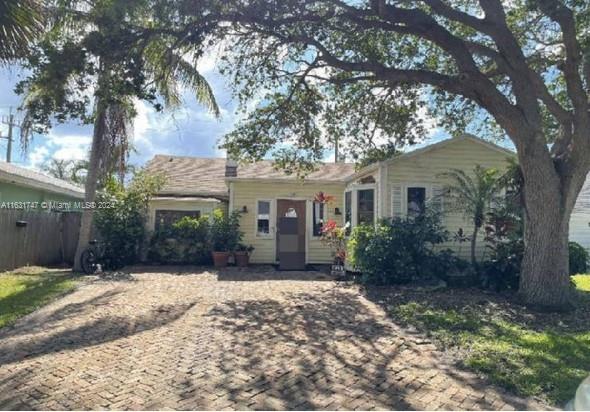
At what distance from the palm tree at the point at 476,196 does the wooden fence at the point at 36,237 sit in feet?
41.7

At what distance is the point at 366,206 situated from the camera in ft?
41.9

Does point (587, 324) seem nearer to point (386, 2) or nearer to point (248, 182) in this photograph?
point (386, 2)

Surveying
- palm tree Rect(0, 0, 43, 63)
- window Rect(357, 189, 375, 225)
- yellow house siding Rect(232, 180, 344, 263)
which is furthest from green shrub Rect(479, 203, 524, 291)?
palm tree Rect(0, 0, 43, 63)

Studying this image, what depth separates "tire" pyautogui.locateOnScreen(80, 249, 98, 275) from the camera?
12.6 m

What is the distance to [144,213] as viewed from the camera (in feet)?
49.9

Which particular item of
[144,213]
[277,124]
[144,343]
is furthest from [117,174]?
[144,343]

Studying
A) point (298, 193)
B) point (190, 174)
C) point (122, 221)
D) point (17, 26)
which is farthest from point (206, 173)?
point (17, 26)

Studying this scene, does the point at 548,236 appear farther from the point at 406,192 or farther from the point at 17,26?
the point at 17,26

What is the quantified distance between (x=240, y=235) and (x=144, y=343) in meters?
9.67

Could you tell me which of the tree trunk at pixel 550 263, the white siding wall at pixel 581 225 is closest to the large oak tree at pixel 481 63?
the tree trunk at pixel 550 263

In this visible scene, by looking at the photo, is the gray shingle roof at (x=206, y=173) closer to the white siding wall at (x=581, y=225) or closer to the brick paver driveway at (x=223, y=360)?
the brick paver driveway at (x=223, y=360)

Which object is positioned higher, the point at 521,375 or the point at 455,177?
the point at 455,177

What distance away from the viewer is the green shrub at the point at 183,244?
14.9 meters

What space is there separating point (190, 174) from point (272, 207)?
4.66 meters
